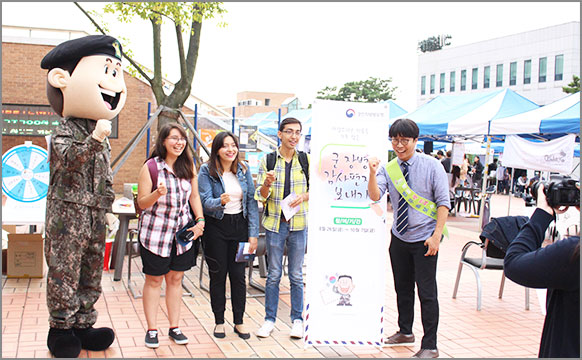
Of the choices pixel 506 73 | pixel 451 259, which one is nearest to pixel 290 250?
pixel 451 259

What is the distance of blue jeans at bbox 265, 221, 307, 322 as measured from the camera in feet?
15.7

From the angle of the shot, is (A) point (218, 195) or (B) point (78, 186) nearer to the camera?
(B) point (78, 186)

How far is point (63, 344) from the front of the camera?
13.8ft

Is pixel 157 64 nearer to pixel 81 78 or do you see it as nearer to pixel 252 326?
pixel 81 78

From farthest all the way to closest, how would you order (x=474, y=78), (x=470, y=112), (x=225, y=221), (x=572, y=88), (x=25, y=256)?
(x=474, y=78) < (x=572, y=88) < (x=470, y=112) < (x=25, y=256) < (x=225, y=221)

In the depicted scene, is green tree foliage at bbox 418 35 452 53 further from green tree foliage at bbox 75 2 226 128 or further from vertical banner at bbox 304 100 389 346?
vertical banner at bbox 304 100 389 346

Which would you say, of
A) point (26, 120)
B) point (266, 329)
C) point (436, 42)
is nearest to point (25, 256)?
point (266, 329)

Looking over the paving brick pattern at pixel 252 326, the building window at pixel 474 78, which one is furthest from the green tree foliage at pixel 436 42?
the paving brick pattern at pixel 252 326

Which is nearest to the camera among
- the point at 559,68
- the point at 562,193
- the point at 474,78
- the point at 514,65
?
the point at 562,193

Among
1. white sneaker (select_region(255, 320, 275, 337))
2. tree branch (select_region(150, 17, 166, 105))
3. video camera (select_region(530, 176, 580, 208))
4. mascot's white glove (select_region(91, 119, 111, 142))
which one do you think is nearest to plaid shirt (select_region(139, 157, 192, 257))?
mascot's white glove (select_region(91, 119, 111, 142))

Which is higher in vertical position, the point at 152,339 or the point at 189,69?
the point at 189,69

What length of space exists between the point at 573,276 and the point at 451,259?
7.03m

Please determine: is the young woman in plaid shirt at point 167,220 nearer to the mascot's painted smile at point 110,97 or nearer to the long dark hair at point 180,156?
the long dark hair at point 180,156

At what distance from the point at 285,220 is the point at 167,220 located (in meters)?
0.98
